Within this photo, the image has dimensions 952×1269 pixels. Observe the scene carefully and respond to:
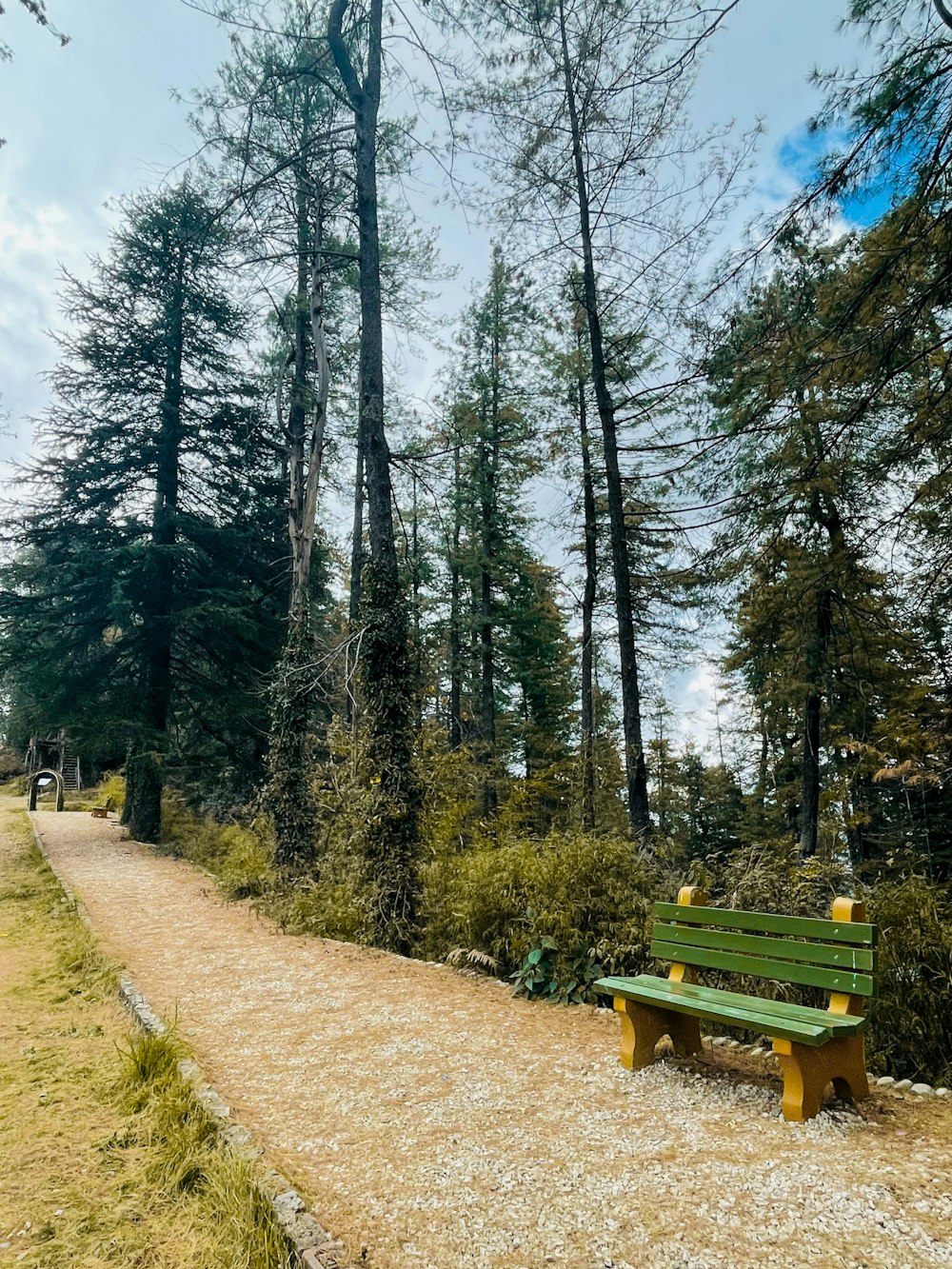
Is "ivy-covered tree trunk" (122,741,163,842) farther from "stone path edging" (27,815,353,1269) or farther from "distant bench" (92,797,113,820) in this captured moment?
"stone path edging" (27,815,353,1269)

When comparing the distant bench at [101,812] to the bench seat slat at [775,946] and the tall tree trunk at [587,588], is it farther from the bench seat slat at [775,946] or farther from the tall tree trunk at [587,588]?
the bench seat slat at [775,946]

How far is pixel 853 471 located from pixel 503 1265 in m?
6.30

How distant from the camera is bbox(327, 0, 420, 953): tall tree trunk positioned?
6.30 m

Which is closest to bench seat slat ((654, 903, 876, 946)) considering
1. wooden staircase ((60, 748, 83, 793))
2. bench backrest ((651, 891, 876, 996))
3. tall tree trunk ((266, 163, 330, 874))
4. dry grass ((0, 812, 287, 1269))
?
bench backrest ((651, 891, 876, 996))

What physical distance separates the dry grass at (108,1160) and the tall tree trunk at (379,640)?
7.86 feet

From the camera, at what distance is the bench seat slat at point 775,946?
2.94 meters

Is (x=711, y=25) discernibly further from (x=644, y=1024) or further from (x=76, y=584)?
(x=76, y=584)

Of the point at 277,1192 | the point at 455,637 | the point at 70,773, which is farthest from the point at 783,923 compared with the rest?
the point at 70,773

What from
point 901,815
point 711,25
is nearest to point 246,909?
point 711,25

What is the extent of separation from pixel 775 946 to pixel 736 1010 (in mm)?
399

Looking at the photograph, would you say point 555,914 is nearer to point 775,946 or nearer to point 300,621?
point 775,946

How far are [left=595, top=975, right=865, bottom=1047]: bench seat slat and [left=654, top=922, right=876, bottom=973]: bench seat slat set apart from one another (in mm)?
208

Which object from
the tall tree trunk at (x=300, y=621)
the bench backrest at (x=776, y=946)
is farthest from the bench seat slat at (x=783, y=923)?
the tall tree trunk at (x=300, y=621)

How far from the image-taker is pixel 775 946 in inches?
127
